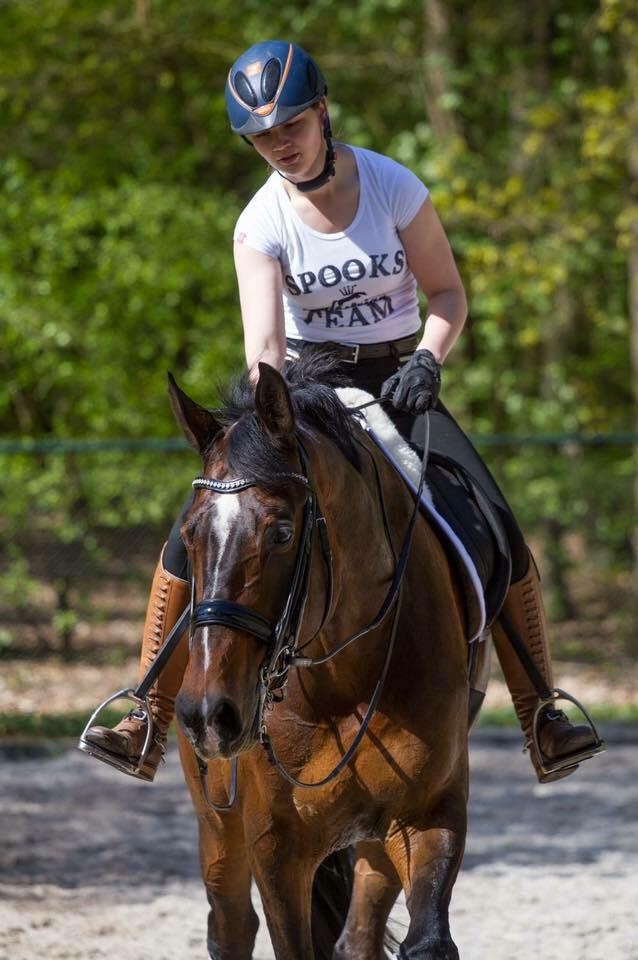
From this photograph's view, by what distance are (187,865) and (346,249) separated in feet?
12.6

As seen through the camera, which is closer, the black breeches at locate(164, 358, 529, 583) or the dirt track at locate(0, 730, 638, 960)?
the black breeches at locate(164, 358, 529, 583)

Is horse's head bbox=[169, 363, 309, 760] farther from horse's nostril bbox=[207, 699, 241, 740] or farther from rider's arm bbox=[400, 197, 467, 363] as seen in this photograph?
rider's arm bbox=[400, 197, 467, 363]

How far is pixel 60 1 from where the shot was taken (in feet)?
51.1

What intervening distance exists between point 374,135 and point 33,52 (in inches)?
170

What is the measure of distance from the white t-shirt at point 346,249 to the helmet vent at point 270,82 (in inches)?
13.4

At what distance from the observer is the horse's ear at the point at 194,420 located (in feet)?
10.8

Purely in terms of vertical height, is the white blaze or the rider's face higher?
the rider's face

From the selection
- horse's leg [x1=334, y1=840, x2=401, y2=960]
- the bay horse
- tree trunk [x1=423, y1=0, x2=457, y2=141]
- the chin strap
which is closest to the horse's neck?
the bay horse

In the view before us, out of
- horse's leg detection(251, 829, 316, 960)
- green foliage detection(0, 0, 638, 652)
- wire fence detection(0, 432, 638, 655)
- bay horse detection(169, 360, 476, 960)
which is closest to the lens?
bay horse detection(169, 360, 476, 960)

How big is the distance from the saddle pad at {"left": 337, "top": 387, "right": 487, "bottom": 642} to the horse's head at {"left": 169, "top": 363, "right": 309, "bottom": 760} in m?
0.82

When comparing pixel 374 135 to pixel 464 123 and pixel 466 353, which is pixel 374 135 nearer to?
pixel 464 123

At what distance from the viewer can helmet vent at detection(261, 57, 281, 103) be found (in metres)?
3.91

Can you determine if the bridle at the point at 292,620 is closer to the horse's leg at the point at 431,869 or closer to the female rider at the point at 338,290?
the horse's leg at the point at 431,869

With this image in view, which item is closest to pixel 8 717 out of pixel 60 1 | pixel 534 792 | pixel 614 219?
pixel 534 792
